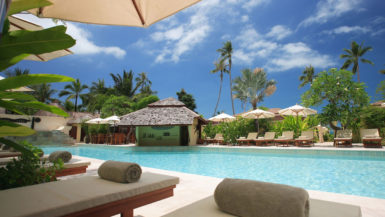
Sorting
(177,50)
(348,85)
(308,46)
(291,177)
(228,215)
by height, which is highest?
(177,50)

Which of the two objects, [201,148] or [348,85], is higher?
[348,85]

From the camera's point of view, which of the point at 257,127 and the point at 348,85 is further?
the point at 257,127

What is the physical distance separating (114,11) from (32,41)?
1.92 meters

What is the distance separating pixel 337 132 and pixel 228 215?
13412mm

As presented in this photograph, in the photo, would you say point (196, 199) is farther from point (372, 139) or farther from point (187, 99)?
point (187, 99)

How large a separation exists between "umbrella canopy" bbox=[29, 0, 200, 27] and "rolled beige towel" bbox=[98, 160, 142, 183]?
75.1 inches

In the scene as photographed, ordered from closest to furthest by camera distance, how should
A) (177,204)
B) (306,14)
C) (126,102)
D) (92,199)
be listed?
(92,199) → (177,204) → (126,102) → (306,14)

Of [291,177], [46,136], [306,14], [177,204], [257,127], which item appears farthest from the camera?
[306,14]

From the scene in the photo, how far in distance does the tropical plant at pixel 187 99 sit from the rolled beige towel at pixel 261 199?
3088 centimetres

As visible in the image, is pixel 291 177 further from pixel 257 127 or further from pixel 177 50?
pixel 177 50

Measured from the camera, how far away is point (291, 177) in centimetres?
591

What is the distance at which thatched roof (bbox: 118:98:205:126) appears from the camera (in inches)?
657

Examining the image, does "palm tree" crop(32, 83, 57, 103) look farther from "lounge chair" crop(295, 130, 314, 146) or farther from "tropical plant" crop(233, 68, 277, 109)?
"lounge chair" crop(295, 130, 314, 146)

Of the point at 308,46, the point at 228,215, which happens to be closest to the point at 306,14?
the point at 308,46
